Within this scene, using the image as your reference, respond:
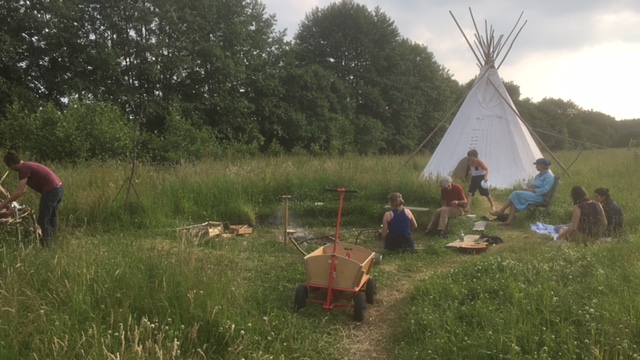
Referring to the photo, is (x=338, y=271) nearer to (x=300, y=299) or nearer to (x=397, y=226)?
(x=300, y=299)

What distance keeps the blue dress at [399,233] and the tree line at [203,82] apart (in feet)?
Result: 30.9

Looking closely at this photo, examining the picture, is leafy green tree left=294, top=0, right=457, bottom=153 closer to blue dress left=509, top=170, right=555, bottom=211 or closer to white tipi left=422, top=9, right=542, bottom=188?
white tipi left=422, top=9, right=542, bottom=188

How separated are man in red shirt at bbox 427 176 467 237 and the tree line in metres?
8.38

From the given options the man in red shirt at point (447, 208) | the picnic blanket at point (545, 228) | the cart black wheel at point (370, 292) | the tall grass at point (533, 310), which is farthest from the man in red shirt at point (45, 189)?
the picnic blanket at point (545, 228)

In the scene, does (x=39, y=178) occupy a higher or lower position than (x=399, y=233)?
higher

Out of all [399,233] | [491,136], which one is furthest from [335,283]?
[491,136]

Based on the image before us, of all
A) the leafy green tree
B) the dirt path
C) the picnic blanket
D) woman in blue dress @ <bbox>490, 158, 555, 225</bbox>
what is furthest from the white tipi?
the leafy green tree

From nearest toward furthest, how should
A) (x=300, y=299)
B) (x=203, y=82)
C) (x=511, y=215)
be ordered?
(x=300, y=299)
(x=511, y=215)
(x=203, y=82)

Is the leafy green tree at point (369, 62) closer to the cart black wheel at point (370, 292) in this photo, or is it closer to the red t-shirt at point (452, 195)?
the red t-shirt at point (452, 195)

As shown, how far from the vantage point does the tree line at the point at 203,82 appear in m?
14.0

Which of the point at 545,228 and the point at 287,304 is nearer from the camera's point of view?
the point at 287,304

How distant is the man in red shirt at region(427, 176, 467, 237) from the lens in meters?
7.09

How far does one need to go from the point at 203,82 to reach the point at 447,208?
15137mm

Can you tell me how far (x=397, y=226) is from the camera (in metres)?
5.90
